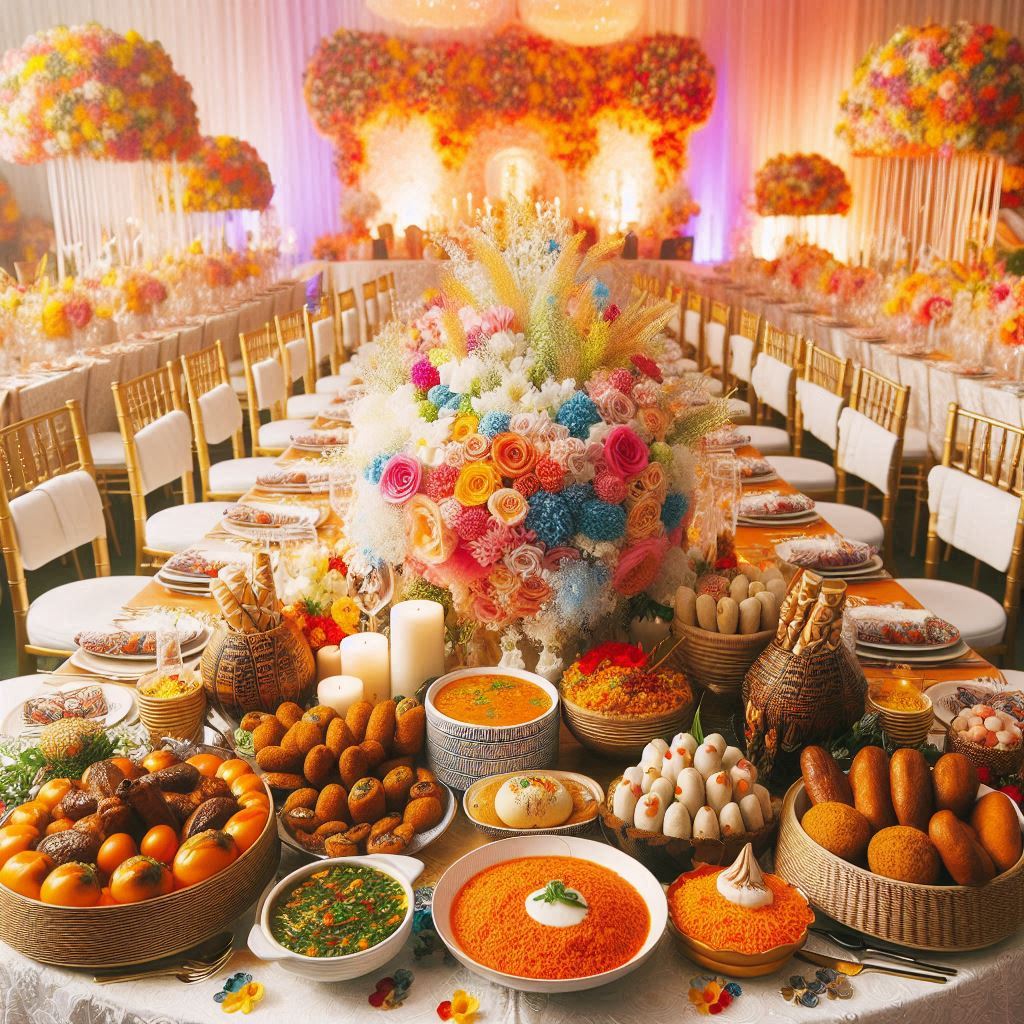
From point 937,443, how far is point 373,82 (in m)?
11.5

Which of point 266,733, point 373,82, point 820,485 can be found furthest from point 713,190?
point 266,733

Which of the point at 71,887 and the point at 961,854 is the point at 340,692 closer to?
the point at 71,887

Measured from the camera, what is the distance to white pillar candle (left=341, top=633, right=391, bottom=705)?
1669 millimetres

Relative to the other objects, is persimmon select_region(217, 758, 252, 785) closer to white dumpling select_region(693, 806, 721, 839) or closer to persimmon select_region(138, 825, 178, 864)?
persimmon select_region(138, 825, 178, 864)

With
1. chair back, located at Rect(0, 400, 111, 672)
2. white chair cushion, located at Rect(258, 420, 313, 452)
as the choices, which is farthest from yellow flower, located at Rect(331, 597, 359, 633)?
white chair cushion, located at Rect(258, 420, 313, 452)

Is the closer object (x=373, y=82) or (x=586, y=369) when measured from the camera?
(x=586, y=369)

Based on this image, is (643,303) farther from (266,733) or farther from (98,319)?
(98,319)

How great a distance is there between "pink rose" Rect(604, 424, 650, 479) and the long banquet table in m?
0.73

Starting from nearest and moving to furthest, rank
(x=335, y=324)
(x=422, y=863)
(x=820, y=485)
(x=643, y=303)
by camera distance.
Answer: (x=422, y=863)
(x=643, y=303)
(x=820, y=485)
(x=335, y=324)

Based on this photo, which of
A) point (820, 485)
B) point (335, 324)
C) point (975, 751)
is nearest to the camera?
point (975, 751)

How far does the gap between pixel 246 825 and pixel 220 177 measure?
984cm

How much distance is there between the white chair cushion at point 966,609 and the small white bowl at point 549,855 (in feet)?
5.07

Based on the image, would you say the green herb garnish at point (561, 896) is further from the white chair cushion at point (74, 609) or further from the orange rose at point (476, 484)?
the white chair cushion at point (74, 609)

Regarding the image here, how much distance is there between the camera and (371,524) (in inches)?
67.7
